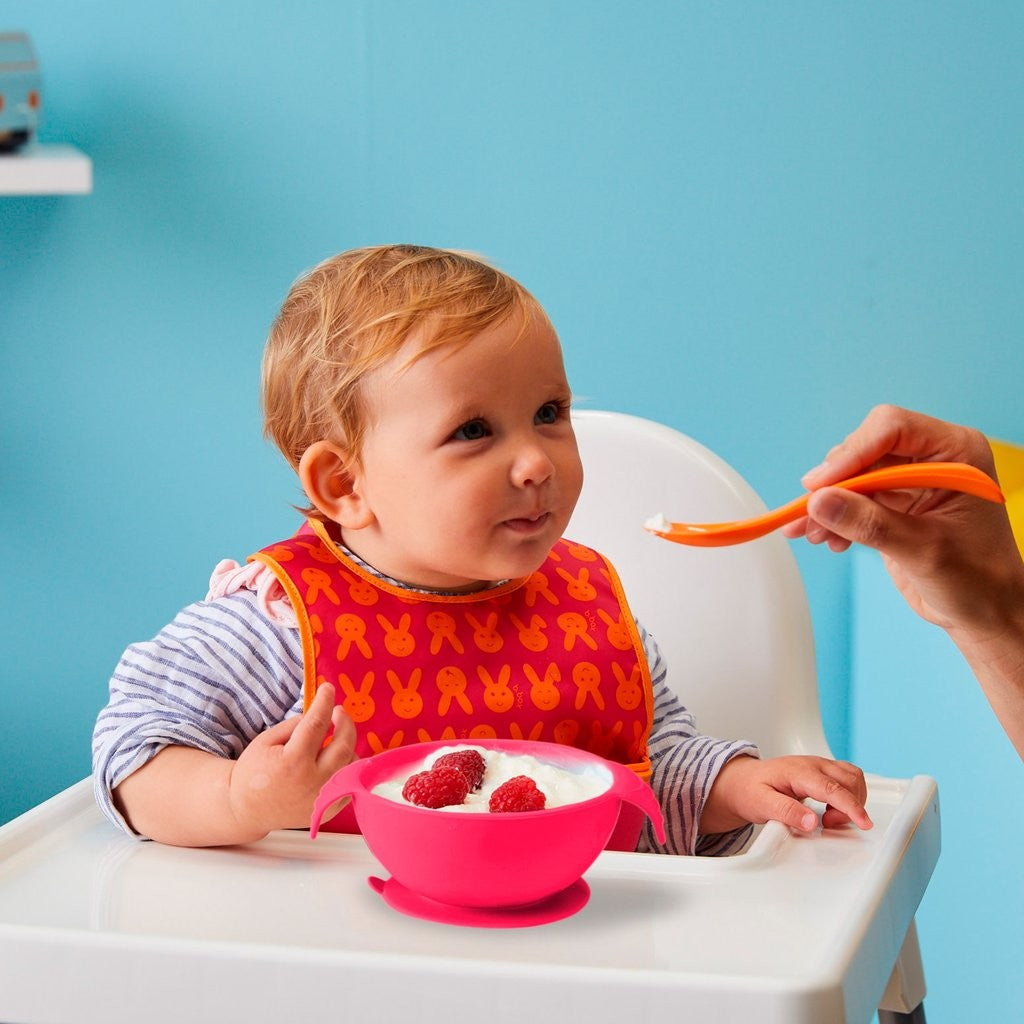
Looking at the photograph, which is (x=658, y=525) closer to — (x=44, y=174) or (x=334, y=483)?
(x=334, y=483)

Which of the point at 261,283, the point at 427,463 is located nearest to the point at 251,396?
the point at 261,283

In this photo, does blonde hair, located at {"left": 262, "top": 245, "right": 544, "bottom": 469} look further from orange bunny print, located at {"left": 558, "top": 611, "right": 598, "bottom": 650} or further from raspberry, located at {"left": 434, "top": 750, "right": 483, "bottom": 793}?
raspberry, located at {"left": 434, "top": 750, "right": 483, "bottom": 793}

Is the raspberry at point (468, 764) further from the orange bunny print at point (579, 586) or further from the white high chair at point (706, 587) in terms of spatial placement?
the white high chair at point (706, 587)

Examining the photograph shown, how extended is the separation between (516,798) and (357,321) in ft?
1.33

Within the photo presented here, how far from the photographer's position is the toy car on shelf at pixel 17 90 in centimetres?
195

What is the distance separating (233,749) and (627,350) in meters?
1.25

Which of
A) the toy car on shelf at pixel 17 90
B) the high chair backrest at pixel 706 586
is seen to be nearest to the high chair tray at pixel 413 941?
the high chair backrest at pixel 706 586

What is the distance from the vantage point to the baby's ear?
1019 millimetres

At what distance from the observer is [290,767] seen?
775 millimetres

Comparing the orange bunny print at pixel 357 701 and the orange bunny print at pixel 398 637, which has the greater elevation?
the orange bunny print at pixel 398 637

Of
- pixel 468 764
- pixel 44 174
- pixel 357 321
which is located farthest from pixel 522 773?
pixel 44 174

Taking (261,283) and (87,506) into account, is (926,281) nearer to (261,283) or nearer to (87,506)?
(261,283)

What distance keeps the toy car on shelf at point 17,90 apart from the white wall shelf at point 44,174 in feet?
0.18

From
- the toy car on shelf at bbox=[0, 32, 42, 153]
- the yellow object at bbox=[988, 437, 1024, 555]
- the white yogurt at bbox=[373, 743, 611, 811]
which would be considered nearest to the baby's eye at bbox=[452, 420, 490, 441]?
the white yogurt at bbox=[373, 743, 611, 811]
